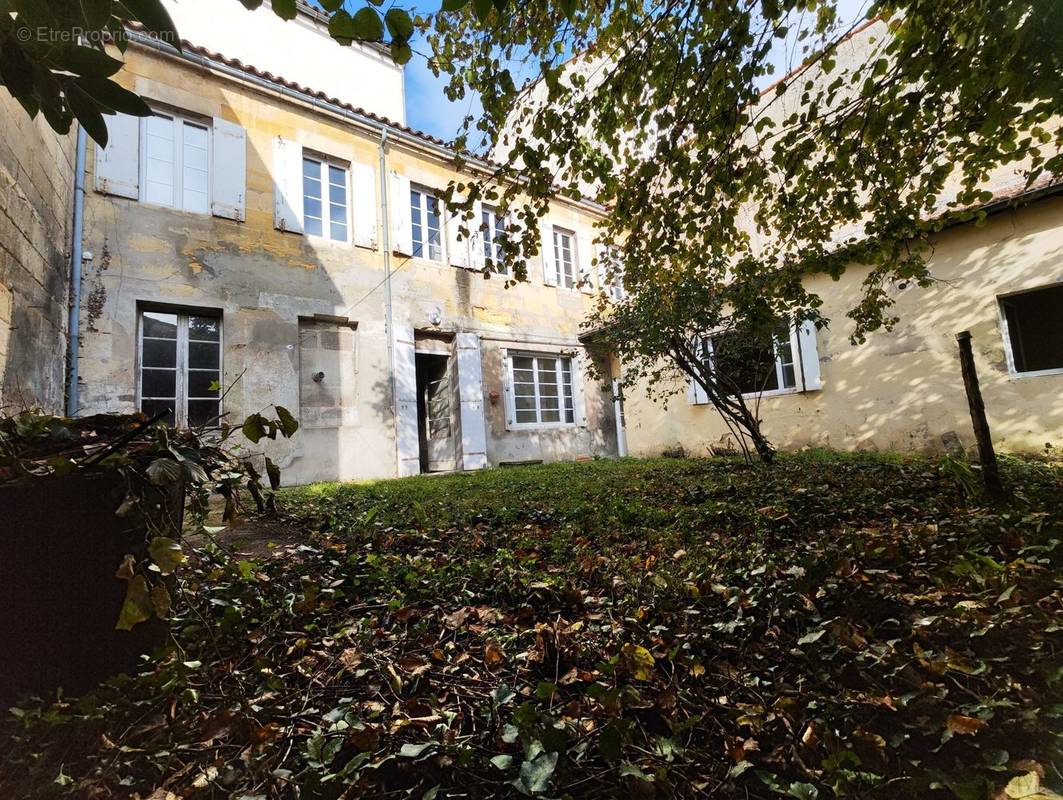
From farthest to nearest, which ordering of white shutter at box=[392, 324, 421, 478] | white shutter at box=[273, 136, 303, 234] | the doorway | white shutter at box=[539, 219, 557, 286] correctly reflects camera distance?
white shutter at box=[539, 219, 557, 286] < the doorway < white shutter at box=[392, 324, 421, 478] < white shutter at box=[273, 136, 303, 234]

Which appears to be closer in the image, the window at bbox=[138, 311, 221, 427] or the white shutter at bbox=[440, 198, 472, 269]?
the window at bbox=[138, 311, 221, 427]

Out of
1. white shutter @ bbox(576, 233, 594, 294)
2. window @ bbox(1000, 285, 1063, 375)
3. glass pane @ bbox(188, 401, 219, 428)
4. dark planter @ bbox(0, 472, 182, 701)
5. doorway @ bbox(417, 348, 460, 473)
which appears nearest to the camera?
dark planter @ bbox(0, 472, 182, 701)

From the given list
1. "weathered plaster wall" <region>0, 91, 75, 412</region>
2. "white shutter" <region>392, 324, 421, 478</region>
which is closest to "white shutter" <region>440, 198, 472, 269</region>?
"white shutter" <region>392, 324, 421, 478</region>

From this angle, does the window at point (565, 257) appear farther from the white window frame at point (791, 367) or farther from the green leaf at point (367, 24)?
the green leaf at point (367, 24)

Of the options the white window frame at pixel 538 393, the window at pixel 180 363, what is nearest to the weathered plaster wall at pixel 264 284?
the window at pixel 180 363

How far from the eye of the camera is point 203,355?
6.09 m

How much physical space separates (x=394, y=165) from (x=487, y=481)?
5667mm

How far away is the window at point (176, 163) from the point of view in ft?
19.6

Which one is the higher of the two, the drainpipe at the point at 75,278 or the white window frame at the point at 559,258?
the white window frame at the point at 559,258

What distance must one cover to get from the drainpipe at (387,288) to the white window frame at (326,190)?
51 centimetres

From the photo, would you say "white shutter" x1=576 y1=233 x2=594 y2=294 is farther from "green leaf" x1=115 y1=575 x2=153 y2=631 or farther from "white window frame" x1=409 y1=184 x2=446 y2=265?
"green leaf" x1=115 y1=575 x2=153 y2=631

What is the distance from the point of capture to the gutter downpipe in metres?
7.37

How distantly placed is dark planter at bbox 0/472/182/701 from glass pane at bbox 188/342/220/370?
19.2ft

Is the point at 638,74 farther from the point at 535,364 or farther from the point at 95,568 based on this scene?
the point at 535,364
